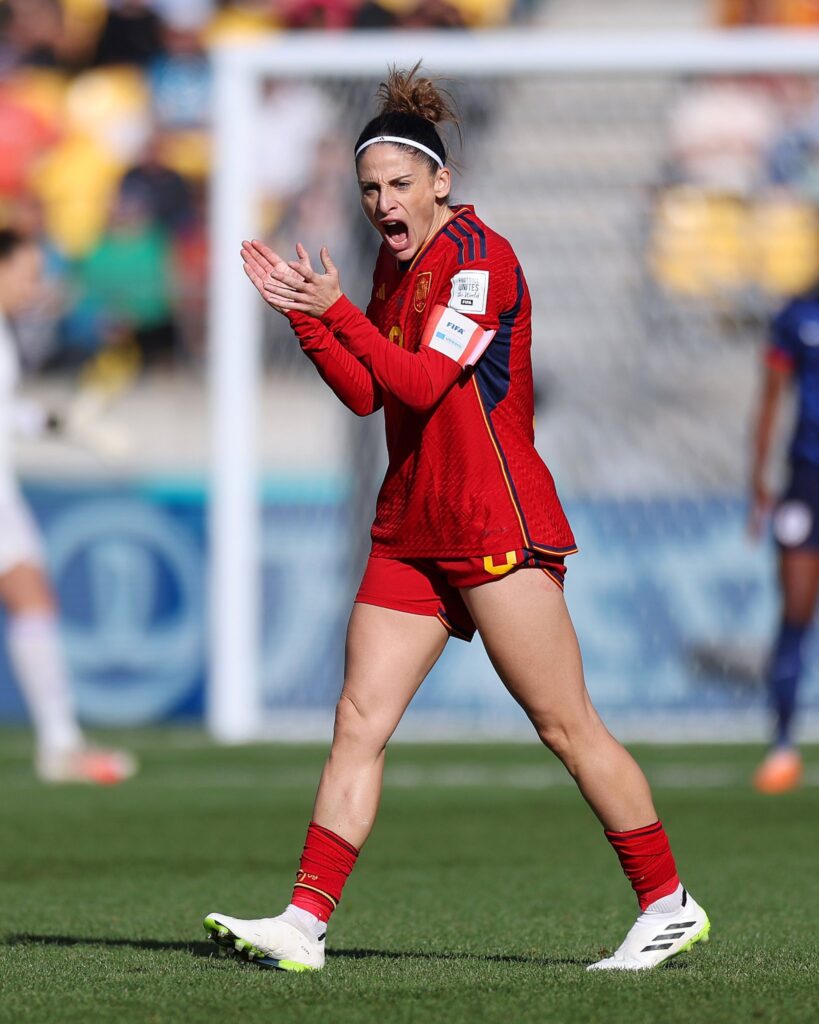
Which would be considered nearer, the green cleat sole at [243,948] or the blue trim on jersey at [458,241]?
the green cleat sole at [243,948]

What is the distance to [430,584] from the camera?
4.46 metres

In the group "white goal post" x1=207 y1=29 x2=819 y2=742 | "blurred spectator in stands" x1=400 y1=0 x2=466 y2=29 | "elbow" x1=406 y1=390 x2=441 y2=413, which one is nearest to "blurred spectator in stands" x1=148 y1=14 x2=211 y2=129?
"blurred spectator in stands" x1=400 y1=0 x2=466 y2=29

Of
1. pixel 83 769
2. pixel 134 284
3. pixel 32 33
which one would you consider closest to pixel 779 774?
pixel 83 769

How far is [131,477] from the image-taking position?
12.5 meters

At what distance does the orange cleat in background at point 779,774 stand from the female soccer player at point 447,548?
176 inches

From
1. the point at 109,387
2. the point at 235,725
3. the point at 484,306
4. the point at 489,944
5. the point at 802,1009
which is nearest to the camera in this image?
the point at 802,1009

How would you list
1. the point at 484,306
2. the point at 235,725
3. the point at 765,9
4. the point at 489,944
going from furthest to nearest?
the point at 765,9 < the point at 235,725 < the point at 489,944 < the point at 484,306

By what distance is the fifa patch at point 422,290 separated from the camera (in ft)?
14.3

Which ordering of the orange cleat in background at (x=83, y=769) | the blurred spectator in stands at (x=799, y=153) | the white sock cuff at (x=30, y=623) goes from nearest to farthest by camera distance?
the orange cleat in background at (x=83, y=769), the white sock cuff at (x=30, y=623), the blurred spectator in stands at (x=799, y=153)

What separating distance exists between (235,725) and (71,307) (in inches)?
179

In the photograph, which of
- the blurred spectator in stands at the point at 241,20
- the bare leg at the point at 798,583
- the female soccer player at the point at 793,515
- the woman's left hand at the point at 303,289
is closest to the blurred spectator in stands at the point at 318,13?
the blurred spectator in stands at the point at 241,20

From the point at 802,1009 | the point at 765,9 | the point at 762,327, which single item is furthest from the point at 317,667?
the point at 802,1009

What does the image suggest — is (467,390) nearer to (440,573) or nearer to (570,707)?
(440,573)

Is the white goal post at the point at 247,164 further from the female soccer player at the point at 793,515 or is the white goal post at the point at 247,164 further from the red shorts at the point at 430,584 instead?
the red shorts at the point at 430,584
